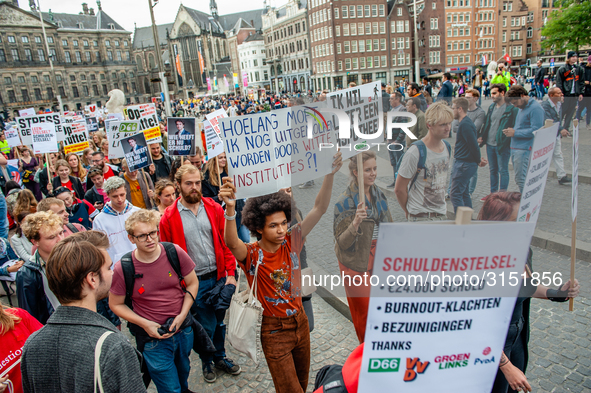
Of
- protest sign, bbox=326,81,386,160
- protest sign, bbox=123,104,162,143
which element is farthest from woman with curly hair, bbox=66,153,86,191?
protest sign, bbox=326,81,386,160

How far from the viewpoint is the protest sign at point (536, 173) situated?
7.10 feet

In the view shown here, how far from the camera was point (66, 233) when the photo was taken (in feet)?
10.4

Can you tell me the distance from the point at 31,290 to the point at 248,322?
169 centimetres

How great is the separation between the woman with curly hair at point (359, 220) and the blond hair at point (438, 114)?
0.57 m

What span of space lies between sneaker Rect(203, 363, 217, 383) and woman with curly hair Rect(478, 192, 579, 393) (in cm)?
230

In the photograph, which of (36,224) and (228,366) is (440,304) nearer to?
(228,366)

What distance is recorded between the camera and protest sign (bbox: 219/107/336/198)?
2.69m

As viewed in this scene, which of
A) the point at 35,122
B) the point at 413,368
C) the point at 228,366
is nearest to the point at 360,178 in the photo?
the point at 413,368

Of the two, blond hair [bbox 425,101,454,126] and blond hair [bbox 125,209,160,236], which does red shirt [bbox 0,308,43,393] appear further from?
blond hair [bbox 425,101,454,126]

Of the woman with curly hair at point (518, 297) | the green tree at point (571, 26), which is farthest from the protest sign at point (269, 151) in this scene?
the green tree at point (571, 26)

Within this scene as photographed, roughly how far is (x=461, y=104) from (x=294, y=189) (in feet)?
5.74

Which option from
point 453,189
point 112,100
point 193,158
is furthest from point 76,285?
point 112,100

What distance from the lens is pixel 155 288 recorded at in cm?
271

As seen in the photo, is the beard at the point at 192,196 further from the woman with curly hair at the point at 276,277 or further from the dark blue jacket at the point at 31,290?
the dark blue jacket at the point at 31,290
